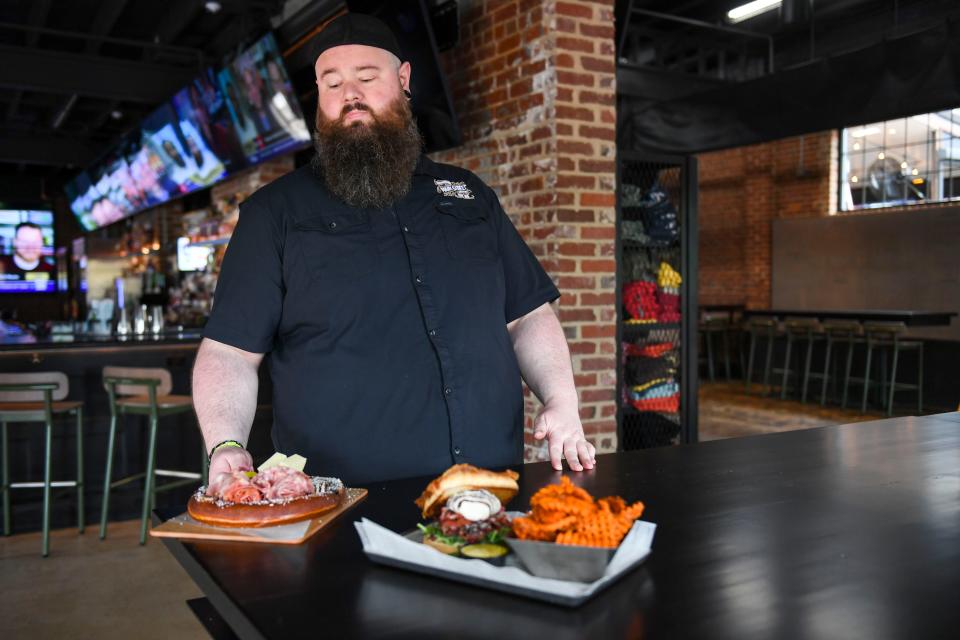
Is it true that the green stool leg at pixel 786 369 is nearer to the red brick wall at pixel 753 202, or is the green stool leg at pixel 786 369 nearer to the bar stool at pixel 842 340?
the bar stool at pixel 842 340

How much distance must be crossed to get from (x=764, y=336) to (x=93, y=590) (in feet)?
27.7

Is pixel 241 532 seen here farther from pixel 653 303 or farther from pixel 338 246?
pixel 653 303

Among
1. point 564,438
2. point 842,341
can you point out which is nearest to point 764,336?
point 842,341

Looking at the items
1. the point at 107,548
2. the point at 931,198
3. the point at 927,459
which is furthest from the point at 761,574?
the point at 931,198

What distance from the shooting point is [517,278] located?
1902 mm

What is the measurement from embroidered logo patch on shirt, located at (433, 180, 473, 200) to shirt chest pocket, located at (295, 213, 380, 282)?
22cm

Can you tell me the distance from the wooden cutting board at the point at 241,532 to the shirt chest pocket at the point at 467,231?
0.81 metres

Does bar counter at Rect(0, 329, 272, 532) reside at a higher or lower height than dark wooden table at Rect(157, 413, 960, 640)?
lower

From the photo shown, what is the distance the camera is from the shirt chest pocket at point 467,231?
1777 millimetres

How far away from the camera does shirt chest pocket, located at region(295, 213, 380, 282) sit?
1.66 m

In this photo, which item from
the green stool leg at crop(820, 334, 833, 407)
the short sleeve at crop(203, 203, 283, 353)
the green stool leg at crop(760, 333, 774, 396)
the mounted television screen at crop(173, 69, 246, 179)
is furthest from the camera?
the green stool leg at crop(760, 333, 774, 396)

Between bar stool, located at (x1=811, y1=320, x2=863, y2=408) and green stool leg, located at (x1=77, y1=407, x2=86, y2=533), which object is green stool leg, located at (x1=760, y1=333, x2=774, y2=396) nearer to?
bar stool, located at (x1=811, y1=320, x2=863, y2=408)

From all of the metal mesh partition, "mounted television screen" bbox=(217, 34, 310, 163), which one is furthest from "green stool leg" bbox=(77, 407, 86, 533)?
the metal mesh partition

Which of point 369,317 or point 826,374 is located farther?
point 826,374
